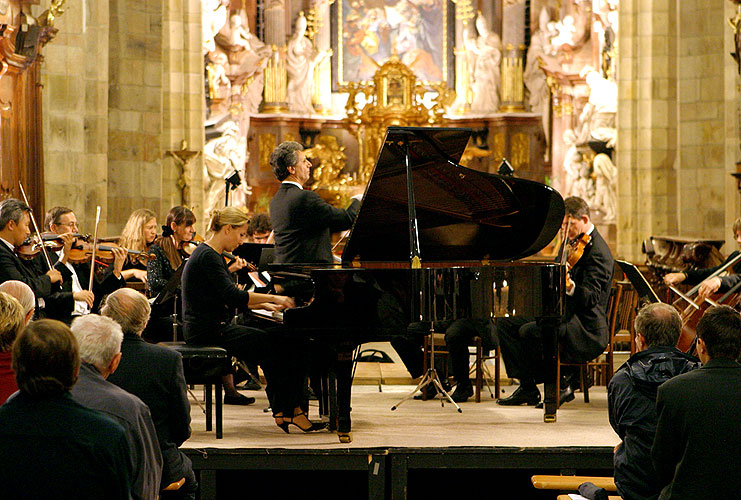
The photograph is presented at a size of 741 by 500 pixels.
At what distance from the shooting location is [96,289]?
6.91 m

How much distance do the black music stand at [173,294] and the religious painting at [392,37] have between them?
13.2 meters

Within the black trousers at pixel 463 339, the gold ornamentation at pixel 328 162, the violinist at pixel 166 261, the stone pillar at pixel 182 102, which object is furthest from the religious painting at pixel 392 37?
the black trousers at pixel 463 339

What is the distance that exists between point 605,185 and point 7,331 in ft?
44.3

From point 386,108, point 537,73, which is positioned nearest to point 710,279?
point 386,108

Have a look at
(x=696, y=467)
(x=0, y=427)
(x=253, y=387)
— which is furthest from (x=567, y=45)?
(x=0, y=427)

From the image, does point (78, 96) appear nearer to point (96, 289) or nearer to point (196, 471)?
point (96, 289)

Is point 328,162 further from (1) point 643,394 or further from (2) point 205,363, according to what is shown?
(1) point 643,394

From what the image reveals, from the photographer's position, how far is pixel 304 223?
6391mm

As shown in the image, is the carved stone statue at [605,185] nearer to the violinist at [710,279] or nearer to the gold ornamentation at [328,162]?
the gold ornamentation at [328,162]

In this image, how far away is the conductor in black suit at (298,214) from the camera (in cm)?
629

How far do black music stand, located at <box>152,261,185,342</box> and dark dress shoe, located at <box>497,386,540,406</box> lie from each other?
2.14 metres

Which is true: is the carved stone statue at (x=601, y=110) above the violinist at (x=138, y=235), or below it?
above

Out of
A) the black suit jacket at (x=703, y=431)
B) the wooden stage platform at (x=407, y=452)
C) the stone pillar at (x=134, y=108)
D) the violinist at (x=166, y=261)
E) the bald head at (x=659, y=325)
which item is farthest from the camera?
the stone pillar at (x=134, y=108)

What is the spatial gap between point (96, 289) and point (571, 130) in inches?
470
